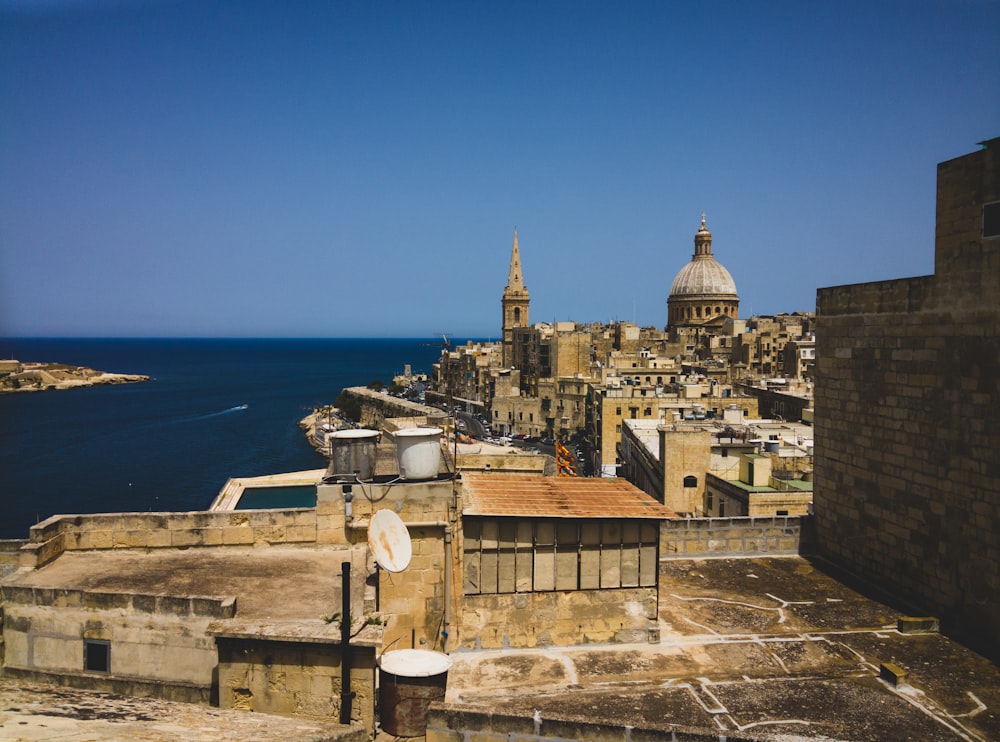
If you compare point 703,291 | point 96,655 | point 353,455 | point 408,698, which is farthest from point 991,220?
point 703,291

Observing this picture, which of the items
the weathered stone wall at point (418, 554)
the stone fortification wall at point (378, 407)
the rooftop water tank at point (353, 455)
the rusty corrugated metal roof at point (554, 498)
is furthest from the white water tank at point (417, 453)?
the stone fortification wall at point (378, 407)

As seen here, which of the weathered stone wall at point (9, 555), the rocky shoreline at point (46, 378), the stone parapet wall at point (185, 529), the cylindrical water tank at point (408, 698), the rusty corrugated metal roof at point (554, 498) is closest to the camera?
the cylindrical water tank at point (408, 698)

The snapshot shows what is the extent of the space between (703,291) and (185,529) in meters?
94.5

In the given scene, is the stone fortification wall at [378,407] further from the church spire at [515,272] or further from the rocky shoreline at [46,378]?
the rocky shoreline at [46,378]

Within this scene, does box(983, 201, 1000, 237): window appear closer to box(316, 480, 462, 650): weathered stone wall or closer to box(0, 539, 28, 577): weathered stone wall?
box(316, 480, 462, 650): weathered stone wall

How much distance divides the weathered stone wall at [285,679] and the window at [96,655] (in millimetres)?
1534

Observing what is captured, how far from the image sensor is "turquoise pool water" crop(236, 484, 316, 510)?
40.8 metres

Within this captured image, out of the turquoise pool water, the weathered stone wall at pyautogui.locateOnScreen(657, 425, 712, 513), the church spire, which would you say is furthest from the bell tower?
the weathered stone wall at pyautogui.locateOnScreen(657, 425, 712, 513)

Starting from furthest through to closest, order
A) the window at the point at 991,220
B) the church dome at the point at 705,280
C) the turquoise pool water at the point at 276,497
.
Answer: the church dome at the point at 705,280
the turquoise pool water at the point at 276,497
the window at the point at 991,220

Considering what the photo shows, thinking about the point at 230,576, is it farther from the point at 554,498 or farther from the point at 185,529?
the point at 554,498

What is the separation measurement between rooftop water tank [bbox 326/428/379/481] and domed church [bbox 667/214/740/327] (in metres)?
→ 93.0

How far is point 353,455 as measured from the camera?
9211mm

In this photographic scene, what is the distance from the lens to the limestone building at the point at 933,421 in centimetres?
1014

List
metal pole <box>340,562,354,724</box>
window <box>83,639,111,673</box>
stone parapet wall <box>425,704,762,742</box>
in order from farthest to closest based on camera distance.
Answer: window <box>83,639,111,673</box> < metal pole <box>340,562,354,724</box> < stone parapet wall <box>425,704,762,742</box>
